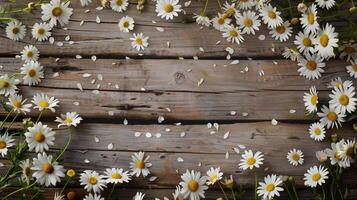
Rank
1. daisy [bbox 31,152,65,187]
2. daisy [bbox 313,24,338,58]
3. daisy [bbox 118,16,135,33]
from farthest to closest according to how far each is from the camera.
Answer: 1. daisy [bbox 118,16,135,33]
2. daisy [bbox 313,24,338,58]
3. daisy [bbox 31,152,65,187]

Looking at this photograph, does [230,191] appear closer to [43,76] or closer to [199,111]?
[199,111]

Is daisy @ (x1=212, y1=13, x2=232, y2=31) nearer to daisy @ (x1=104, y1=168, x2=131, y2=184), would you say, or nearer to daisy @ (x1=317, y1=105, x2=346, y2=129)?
daisy @ (x1=317, y1=105, x2=346, y2=129)

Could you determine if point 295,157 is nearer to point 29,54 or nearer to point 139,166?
point 139,166

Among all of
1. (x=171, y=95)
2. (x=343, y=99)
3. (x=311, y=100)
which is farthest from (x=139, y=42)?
(x=343, y=99)

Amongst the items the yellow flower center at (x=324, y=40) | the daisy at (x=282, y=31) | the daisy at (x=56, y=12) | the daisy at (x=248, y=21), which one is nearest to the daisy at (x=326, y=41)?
the yellow flower center at (x=324, y=40)

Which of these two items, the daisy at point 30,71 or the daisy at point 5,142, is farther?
the daisy at point 30,71

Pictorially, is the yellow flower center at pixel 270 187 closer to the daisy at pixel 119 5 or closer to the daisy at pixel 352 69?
the daisy at pixel 352 69

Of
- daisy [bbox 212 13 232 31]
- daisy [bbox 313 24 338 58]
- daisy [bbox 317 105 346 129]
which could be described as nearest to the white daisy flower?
daisy [bbox 317 105 346 129]
